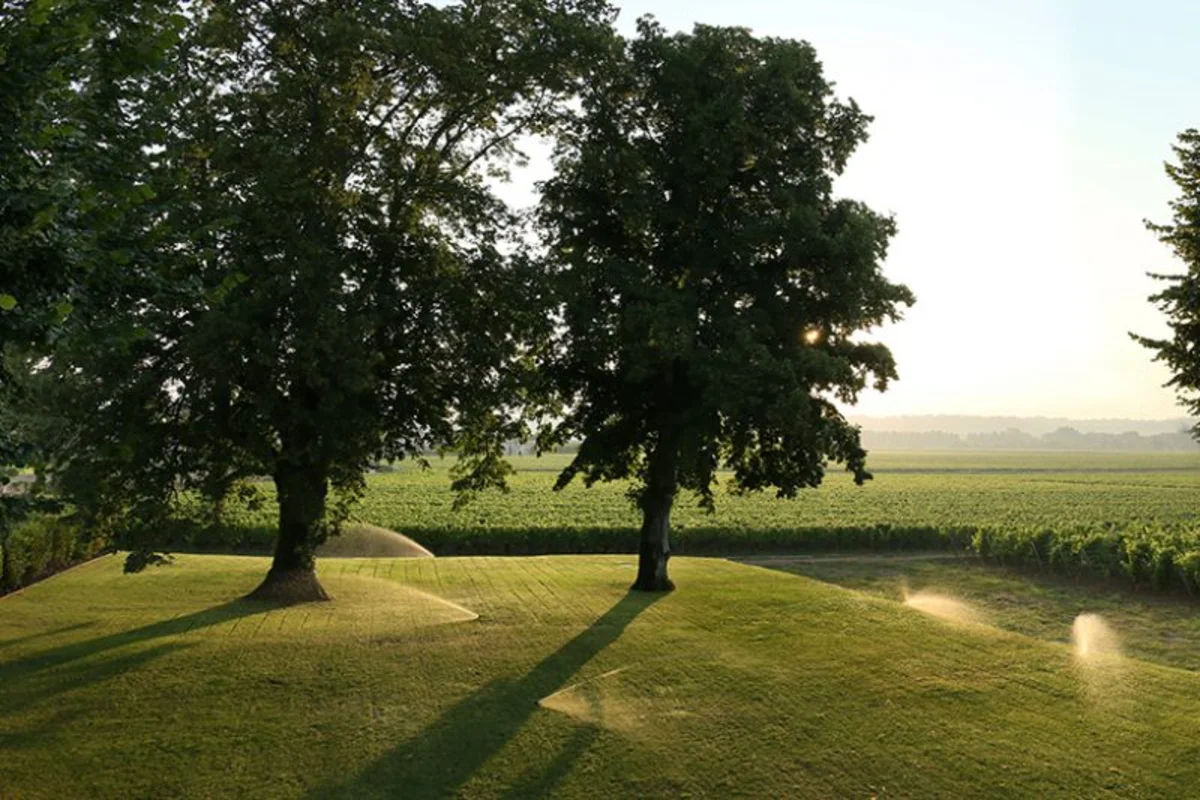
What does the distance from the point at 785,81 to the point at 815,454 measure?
32.7 feet

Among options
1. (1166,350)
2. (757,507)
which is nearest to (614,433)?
(1166,350)

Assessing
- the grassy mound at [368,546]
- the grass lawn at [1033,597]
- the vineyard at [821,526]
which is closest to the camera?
the grass lawn at [1033,597]

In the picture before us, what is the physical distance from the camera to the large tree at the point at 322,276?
61.6ft

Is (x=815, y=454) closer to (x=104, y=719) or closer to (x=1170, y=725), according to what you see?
(x=1170, y=725)

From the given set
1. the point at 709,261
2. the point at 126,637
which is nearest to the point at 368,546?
the point at 126,637

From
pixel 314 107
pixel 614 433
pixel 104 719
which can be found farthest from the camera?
pixel 614 433

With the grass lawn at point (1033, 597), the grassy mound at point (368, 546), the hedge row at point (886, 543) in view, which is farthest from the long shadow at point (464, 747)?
the hedge row at point (886, 543)

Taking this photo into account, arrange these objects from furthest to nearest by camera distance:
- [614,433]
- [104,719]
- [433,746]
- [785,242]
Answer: [614,433] < [785,242] < [104,719] < [433,746]

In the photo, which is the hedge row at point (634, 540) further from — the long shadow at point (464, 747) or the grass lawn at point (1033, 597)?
the long shadow at point (464, 747)

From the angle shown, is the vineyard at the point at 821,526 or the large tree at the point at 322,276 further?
the vineyard at the point at 821,526

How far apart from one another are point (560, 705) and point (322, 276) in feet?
35.6

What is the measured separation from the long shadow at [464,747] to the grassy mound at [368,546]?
22349 millimetres

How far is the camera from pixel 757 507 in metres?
61.1

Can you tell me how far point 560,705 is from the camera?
45.8ft
